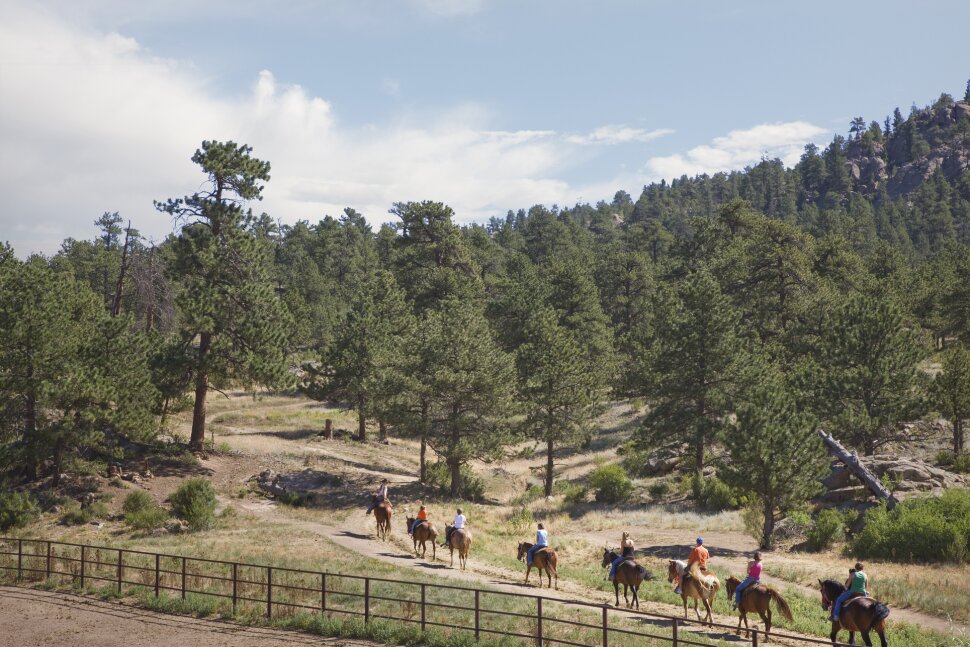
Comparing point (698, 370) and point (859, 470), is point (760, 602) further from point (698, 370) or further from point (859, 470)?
point (698, 370)

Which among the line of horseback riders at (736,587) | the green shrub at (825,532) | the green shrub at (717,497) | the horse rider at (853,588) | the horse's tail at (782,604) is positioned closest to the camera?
the line of horseback riders at (736,587)

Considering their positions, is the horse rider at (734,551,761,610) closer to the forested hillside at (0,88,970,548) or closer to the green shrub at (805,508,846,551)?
the forested hillside at (0,88,970,548)

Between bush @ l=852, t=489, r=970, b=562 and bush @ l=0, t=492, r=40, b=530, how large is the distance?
36.6 m

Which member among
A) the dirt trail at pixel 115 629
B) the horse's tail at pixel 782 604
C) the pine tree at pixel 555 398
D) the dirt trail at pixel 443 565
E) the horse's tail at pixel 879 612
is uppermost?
the pine tree at pixel 555 398

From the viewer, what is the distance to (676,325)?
4434 cm

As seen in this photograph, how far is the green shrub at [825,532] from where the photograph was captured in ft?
99.9

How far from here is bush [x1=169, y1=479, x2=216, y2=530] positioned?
32.1 m

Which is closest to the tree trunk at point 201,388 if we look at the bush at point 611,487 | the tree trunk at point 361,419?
the tree trunk at point 361,419

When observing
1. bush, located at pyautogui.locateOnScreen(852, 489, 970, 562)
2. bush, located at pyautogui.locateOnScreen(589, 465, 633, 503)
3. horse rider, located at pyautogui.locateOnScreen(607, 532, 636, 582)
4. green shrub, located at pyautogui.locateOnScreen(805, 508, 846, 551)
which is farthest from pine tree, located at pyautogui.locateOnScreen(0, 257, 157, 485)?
bush, located at pyautogui.locateOnScreen(852, 489, 970, 562)

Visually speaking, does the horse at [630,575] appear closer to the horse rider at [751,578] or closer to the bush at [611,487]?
the horse rider at [751,578]

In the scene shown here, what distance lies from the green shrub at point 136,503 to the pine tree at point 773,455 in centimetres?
2769

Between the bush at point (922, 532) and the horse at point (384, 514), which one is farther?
the horse at point (384, 514)

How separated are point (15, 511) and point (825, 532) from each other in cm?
3662

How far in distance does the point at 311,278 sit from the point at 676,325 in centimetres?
7011
